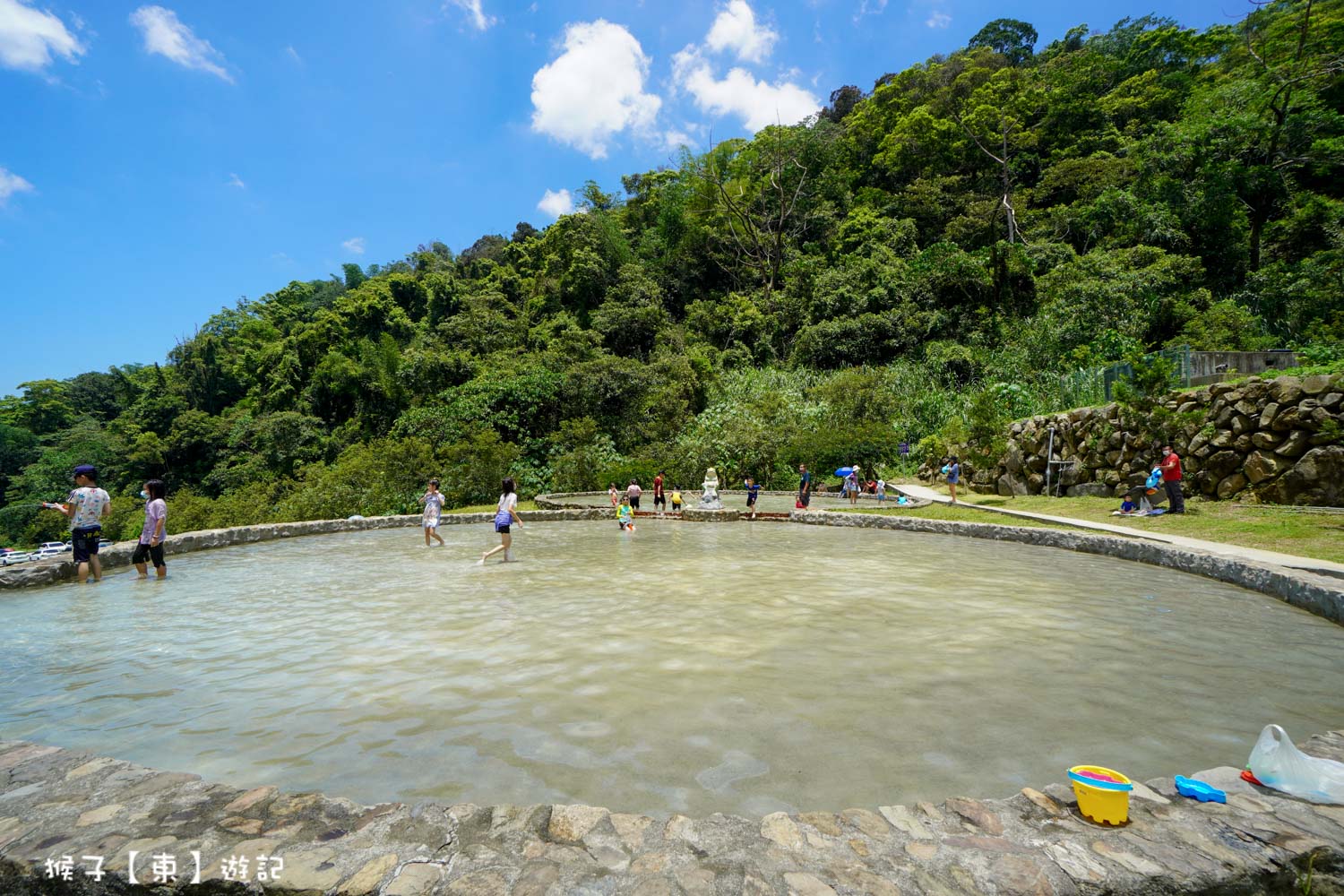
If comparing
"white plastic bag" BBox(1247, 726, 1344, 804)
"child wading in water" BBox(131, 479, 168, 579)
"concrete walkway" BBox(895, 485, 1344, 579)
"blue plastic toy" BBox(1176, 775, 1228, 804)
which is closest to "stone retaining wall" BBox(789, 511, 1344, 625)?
"concrete walkway" BBox(895, 485, 1344, 579)

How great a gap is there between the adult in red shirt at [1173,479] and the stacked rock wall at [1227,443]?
66.5 inches

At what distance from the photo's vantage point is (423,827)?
271 cm

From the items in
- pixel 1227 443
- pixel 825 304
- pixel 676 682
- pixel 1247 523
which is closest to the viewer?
pixel 676 682

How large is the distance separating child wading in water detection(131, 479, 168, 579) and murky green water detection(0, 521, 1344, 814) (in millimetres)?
896

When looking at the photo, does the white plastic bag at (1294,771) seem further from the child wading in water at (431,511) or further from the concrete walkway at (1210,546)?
the child wading in water at (431,511)

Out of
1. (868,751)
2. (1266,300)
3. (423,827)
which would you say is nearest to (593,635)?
(868,751)

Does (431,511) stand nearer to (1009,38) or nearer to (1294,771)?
(1294,771)

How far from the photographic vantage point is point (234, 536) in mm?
14883

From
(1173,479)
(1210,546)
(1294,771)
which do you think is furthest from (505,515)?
(1173,479)

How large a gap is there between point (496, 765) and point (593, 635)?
106 inches

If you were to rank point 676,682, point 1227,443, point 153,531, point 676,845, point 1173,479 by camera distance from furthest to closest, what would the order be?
point 1227,443
point 1173,479
point 153,531
point 676,682
point 676,845

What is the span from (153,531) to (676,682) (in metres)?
9.89

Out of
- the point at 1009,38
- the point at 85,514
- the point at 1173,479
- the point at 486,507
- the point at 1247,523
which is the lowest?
the point at 1247,523

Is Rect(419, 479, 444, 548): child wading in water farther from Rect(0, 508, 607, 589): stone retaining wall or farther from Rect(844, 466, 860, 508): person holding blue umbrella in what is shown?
Rect(844, 466, 860, 508): person holding blue umbrella
